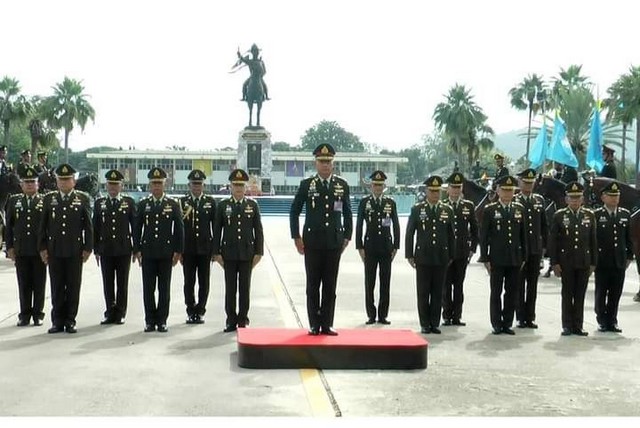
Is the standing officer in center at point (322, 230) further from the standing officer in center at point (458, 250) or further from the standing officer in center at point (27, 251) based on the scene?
the standing officer in center at point (27, 251)

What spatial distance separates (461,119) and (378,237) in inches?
2355

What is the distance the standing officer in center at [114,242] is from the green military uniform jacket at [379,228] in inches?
105

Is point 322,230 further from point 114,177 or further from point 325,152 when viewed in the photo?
point 114,177

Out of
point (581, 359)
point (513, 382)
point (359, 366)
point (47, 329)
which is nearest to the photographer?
point (513, 382)

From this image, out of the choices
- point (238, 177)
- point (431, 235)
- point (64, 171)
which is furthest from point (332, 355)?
point (64, 171)

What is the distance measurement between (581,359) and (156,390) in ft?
12.5

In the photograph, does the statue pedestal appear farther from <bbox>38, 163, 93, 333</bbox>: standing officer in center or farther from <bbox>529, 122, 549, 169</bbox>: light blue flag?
<bbox>38, 163, 93, 333</bbox>: standing officer in center

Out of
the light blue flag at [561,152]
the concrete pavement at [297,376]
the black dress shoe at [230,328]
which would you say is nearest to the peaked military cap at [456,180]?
the concrete pavement at [297,376]

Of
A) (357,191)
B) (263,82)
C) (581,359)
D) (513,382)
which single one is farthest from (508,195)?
(357,191)

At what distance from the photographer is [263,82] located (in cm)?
5216

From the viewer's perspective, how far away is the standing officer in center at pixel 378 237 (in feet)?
33.9

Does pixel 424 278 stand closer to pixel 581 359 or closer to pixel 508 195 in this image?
pixel 508 195

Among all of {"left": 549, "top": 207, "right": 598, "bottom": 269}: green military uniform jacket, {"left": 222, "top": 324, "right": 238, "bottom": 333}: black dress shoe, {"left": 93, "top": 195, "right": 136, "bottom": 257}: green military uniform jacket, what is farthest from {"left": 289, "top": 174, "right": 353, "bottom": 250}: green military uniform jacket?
{"left": 549, "top": 207, "right": 598, "bottom": 269}: green military uniform jacket

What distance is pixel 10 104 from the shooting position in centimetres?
5859
